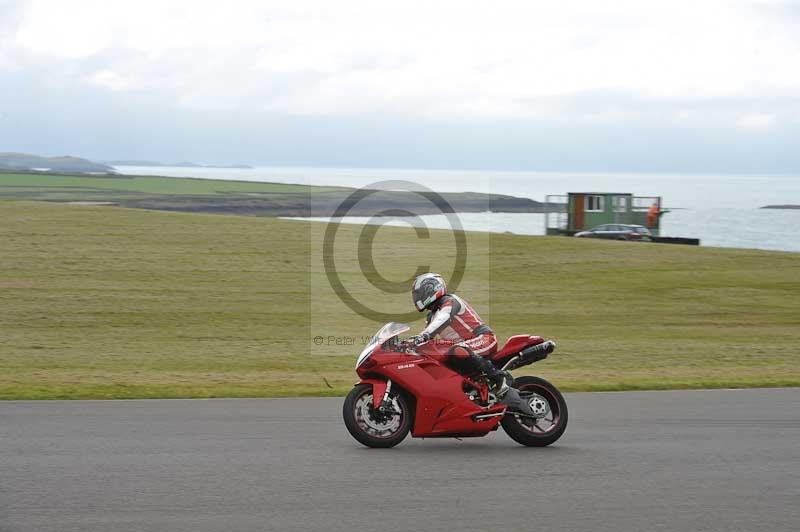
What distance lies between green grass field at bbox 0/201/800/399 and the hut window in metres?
33.7

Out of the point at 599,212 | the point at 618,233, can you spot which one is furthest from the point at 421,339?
the point at 599,212

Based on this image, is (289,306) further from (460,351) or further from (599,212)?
(599,212)

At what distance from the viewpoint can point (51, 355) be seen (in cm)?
1873

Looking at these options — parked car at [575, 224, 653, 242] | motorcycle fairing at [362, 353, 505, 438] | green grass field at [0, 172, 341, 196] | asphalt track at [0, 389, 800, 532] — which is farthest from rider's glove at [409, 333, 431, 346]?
green grass field at [0, 172, 341, 196]

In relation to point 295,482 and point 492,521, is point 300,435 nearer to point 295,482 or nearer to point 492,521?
point 295,482

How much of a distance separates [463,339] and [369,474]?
195 centimetres

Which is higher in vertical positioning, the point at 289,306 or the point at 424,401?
the point at 424,401

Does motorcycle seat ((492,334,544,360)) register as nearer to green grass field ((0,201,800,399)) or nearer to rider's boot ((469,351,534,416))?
rider's boot ((469,351,534,416))

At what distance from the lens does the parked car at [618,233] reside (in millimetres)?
64000

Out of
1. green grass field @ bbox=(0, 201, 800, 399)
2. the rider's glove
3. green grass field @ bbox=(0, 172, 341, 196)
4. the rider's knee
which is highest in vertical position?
green grass field @ bbox=(0, 172, 341, 196)

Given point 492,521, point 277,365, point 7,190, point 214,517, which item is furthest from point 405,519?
point 7,190

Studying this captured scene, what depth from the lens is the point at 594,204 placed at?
7369 centimetres

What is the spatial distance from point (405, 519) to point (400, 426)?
2796 millimetres

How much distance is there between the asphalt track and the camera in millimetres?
6887
